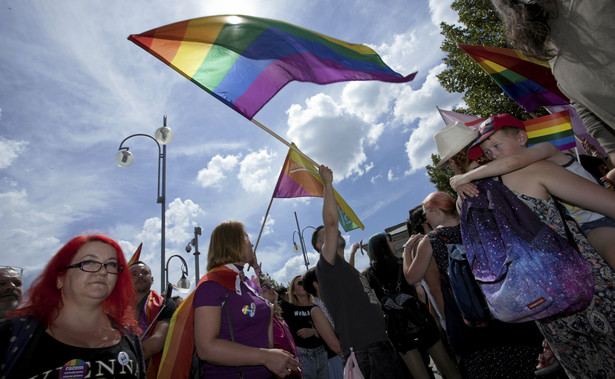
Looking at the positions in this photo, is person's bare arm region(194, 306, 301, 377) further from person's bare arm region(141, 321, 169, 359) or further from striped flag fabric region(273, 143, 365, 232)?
striped flag fabric region(273, 143, 365, 232)

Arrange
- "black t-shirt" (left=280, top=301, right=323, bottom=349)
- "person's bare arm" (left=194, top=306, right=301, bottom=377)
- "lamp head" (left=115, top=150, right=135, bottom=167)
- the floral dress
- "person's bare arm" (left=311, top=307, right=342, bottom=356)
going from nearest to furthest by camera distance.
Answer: the floral dress, "person's bare arm" (left=194, top=306, right=301, bottom=377), "person's bare arm" (left=311, top=307, right=342, bottom=356), "black t-shirt" (left=280, top=301, right=323, bottom=349), "lamp head" (left=115, top=150, right=135, bottom=167)

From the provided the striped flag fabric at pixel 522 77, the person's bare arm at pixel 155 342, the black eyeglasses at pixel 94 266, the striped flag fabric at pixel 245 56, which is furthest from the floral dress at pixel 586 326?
the striped flag fabric at pixel 522 77

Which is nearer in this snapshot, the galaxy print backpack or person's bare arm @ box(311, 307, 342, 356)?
the galaxy print backpack

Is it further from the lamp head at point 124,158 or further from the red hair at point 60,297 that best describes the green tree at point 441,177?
the red hair at point 60,297

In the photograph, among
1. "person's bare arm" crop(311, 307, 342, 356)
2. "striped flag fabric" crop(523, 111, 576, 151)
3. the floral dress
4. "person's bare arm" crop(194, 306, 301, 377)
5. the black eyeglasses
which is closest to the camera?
the floral dress

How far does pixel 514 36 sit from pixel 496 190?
94 cm

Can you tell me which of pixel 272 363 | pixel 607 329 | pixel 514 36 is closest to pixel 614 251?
pixel 607 329

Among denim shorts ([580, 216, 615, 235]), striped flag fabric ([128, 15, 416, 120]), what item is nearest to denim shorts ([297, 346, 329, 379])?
striped flag fabric ([128, 15, 416, 120])

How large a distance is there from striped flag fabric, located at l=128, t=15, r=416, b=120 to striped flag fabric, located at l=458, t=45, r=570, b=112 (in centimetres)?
286

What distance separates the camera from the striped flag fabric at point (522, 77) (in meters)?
5.16

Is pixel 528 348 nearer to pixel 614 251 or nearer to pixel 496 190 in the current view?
pixel 614 251

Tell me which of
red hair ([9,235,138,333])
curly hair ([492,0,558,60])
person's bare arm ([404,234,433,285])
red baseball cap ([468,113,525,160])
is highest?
curly hair ([492,0,558,60])

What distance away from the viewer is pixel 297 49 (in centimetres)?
349

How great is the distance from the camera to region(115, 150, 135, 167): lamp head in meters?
10.8
